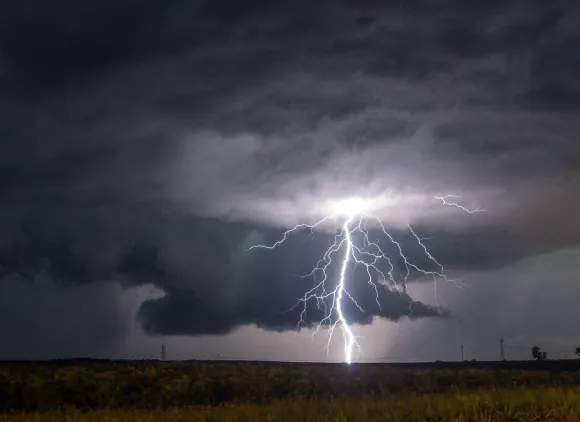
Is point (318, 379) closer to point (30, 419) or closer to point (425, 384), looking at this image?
point (425, 384)

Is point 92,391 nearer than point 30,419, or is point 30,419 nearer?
point 30,419

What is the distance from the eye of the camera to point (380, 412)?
998 inches

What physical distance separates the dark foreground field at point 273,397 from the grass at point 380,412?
0.04 m

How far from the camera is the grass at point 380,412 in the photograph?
2389 cm

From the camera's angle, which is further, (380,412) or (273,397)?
(273,397)

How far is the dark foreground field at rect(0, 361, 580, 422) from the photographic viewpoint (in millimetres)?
25141

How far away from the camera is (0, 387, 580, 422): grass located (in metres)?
23.9

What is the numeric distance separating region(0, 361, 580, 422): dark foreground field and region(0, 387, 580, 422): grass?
0.04 m

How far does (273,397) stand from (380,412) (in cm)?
881

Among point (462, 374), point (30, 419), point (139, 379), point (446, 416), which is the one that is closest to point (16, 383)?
point (139, 379)

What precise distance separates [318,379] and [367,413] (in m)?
13.3

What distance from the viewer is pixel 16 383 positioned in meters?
31.8

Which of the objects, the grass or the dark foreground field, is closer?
the grass

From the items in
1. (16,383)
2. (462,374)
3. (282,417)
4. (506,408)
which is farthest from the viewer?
(462,374)
